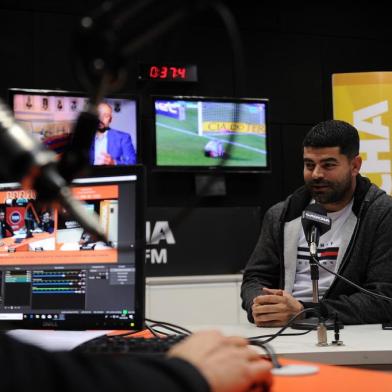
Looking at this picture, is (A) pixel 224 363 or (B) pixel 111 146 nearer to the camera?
(A) pixel 224 363

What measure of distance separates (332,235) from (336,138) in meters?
0.41

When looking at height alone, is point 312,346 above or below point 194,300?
above

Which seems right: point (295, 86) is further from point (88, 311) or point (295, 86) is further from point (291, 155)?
point (88, 311)

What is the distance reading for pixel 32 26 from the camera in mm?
4238

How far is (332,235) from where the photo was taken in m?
2.32

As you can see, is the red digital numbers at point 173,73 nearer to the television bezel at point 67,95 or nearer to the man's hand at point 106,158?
the television bezel at point 67,95

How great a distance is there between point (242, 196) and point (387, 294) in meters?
2.63

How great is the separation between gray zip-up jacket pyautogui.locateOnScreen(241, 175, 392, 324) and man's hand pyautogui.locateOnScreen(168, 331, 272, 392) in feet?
3.68

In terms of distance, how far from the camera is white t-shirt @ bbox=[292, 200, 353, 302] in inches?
88.0

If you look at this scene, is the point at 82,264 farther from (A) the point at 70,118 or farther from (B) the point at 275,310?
(A) the point at 70,118

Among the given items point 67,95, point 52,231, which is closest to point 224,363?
point 52,231

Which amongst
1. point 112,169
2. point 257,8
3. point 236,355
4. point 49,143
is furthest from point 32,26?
point 236,355

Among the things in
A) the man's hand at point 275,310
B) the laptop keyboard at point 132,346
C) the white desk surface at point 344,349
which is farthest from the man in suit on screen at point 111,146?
the laptop keyboard at point 132,346

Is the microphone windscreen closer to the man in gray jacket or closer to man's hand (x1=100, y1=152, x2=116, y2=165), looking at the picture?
the man in gray jacket
